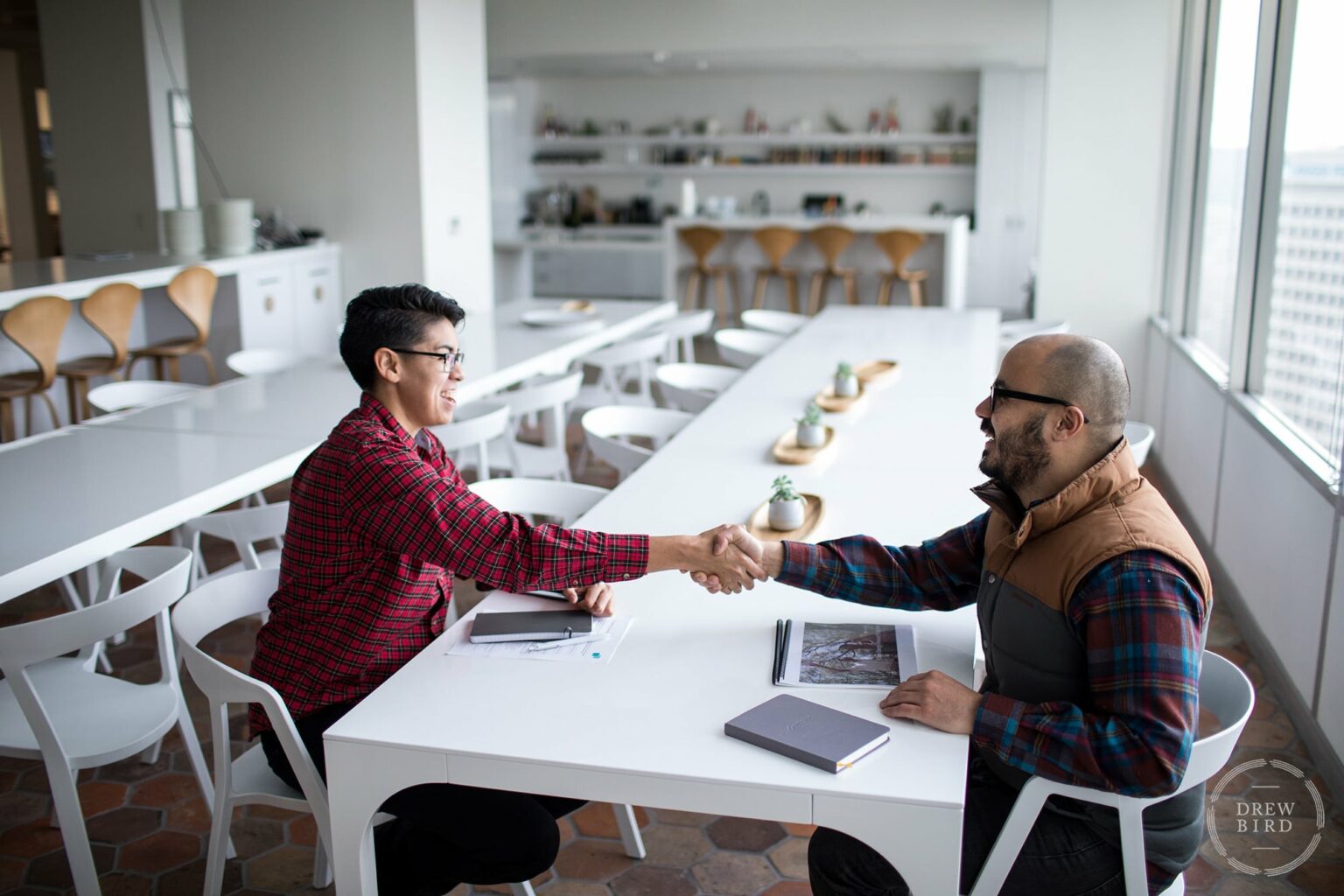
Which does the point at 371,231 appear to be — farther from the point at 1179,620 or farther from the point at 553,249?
the point at 1179,620

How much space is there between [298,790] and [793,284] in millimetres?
8090

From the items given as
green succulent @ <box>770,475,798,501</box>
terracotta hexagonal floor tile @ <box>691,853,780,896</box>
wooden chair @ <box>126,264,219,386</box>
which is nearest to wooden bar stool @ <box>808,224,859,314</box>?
wooden chair @ <box>126,264,219,386</box>

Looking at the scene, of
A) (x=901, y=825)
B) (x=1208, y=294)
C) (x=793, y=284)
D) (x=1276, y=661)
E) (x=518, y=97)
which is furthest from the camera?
(x=518, y=97)

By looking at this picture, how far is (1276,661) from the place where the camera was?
137 inches

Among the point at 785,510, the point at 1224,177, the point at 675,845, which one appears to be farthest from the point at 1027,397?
the point at 1224,177

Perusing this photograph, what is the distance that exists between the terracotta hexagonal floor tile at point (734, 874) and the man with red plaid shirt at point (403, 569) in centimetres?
51

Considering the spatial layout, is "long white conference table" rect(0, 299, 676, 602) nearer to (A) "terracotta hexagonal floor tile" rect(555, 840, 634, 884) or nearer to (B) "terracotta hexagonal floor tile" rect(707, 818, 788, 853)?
(A) "terracotta hexagonal floor tile" rect(555, 840, 634, 884)

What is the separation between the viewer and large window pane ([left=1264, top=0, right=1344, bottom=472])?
139 inches

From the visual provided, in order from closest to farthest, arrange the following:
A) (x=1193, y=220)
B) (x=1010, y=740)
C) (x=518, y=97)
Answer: (x=1010, y=740) < (x=1193, y=220) < (x=518, y=97)

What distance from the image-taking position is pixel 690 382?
4.83 meters

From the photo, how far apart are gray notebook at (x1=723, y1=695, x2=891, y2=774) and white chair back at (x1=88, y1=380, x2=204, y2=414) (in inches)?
125

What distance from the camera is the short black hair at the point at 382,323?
2186mm

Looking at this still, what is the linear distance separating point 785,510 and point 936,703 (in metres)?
0.94

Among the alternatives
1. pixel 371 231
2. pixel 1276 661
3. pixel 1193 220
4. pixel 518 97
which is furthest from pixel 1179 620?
pixel 518 97
